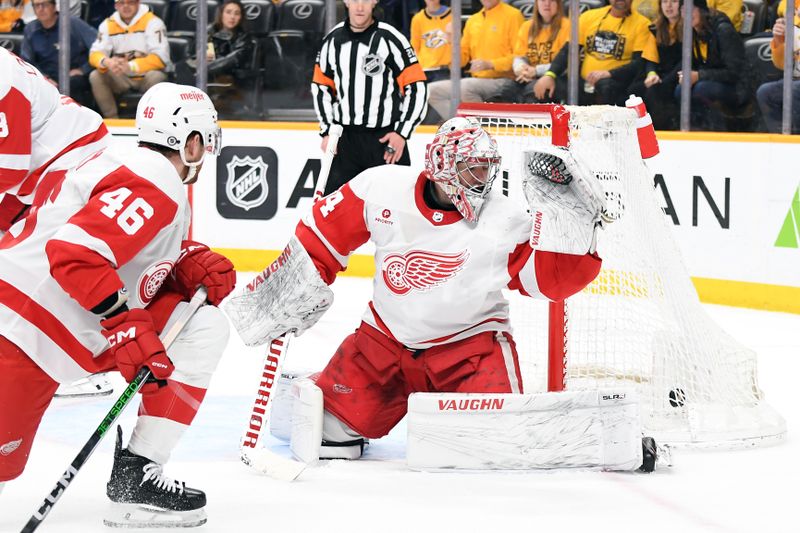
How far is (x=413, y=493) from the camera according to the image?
304 centimetres

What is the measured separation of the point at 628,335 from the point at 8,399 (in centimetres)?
200

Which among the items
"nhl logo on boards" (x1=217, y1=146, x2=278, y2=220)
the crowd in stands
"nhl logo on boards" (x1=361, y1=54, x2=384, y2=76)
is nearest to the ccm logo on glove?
"nhl logo on boards" (x1=361, y1=54, x2=384, y2=76)

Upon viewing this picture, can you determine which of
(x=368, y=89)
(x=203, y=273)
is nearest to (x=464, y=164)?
(x=203, y=273)

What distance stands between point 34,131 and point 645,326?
176 centimetres

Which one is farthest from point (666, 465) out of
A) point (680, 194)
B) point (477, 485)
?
point (680, 194)

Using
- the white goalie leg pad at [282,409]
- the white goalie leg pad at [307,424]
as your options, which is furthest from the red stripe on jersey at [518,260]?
the white goalie leg pad at [282,409]

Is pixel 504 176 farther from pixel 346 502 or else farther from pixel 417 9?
pixel 417 9

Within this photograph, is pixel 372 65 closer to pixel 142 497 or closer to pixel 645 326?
pixel 645 326

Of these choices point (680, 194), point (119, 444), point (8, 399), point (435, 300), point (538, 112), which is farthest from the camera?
point (680, 194)

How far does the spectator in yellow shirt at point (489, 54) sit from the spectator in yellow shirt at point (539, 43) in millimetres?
43

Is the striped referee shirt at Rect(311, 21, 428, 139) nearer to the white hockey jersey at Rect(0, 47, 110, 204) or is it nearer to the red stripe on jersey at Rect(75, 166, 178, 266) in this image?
the white hockey jersey at Rect(0, 47, 110, 204)

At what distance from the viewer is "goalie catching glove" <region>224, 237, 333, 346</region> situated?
335 centimetres

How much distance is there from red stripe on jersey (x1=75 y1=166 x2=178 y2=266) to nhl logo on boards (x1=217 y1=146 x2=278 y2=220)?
4375mm

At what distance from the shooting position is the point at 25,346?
8.44ft
